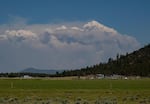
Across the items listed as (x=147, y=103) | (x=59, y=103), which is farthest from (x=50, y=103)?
(x=147, y=103)

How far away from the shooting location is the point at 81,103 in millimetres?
34906

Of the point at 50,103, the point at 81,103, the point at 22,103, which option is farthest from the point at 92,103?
the point at 22,103

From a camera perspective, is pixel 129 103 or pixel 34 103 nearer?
pixel 34 103

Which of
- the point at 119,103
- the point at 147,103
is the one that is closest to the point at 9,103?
the point at 119,103

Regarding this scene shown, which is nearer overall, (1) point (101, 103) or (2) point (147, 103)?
(1) point (101, 103)

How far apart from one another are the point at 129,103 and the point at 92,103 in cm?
342

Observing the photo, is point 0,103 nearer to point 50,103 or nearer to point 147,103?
point 50,103

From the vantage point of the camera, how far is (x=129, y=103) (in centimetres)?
3688

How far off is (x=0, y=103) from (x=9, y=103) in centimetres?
71

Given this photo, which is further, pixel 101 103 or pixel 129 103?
pixel 129 103

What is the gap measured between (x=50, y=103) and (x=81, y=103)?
243 cm

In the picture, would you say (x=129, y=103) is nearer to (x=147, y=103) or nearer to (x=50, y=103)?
(x=147, y=103)

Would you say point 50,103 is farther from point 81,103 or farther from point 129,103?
point 129,103

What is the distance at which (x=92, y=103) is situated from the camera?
35.5 metres
